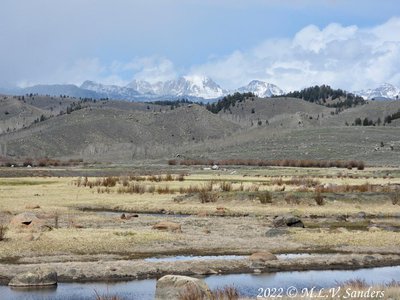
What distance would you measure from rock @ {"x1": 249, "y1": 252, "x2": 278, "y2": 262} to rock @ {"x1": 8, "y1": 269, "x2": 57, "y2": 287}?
858cm

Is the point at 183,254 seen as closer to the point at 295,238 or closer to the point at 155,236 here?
the point at 155,236

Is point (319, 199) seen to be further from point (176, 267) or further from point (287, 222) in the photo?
point (176, 267)

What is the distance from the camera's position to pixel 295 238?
34406mm

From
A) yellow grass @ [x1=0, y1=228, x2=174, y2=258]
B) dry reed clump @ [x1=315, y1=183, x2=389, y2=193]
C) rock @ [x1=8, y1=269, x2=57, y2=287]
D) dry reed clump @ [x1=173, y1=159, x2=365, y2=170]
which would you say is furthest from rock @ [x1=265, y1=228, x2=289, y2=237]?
dry reed clump @ [x1=173, y1=159, x2=365, y2=170]

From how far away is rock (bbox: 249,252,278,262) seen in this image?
28.4 meters

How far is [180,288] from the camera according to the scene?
20156 mm

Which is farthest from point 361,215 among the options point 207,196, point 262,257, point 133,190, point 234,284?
point 234,284

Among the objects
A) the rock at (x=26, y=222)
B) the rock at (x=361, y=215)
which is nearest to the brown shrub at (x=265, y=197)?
the rock at (x=361, y=215)

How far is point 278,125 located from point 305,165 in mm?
74853

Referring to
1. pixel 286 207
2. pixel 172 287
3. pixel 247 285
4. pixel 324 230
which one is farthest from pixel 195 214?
pixel 172 287

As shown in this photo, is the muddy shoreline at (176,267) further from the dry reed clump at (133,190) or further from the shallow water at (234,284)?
the dry reed clump at (133,190)

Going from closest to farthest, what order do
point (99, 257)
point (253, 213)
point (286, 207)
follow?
point (99, 257)
point (253, 213)
point (286, 207)

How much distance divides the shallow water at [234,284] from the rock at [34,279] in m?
0.38

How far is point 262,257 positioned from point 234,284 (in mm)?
4554
